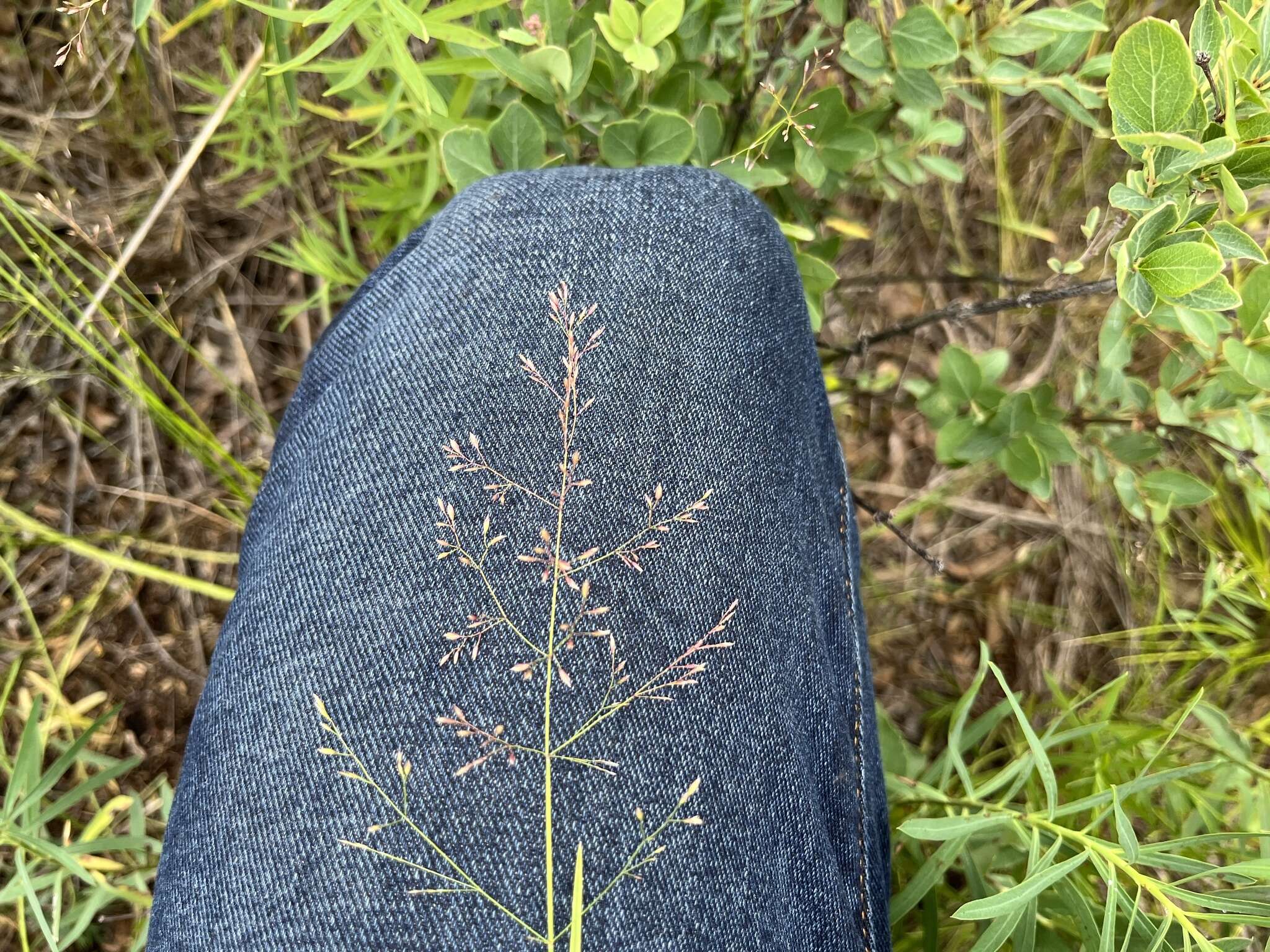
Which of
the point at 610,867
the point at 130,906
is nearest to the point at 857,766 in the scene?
the point at 610,867

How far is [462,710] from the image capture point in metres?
0.71

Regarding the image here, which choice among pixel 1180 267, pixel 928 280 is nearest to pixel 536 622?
pixel 1180 267

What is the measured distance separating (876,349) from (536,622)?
112 cm

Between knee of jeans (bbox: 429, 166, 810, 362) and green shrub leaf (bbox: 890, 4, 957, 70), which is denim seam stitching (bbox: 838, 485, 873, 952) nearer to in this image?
knee of jeans (bbox: 429, 166, 810, 362)

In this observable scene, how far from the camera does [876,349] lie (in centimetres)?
161

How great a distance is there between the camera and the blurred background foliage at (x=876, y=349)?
2.52ft

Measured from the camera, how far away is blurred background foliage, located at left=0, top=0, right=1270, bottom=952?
770mm

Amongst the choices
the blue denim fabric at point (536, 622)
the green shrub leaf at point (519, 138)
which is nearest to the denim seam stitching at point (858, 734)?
the blue denim fabric at point (536, 622)

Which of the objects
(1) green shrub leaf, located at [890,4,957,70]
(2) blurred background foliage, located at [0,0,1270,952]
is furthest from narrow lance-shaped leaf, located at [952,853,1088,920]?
(1) green shrub leaf, located at [890,4,957,70]

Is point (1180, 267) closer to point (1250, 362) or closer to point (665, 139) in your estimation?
point (1250, 362)

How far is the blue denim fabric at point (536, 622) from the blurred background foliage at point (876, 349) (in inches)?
5.2

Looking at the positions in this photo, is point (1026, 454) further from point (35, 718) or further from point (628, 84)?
point (35, 718)

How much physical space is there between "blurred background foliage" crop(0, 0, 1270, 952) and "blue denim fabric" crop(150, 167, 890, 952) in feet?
0.44

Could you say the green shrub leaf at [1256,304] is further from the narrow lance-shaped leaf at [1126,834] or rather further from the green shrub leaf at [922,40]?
the narrow lance-shaped leaf at [1126,834]
